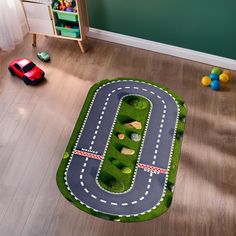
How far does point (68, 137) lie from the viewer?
2895mm

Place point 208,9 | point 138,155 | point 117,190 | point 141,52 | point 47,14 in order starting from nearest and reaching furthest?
point 117,190
point 138,155
point 208,9
point 47,14
point 141,52

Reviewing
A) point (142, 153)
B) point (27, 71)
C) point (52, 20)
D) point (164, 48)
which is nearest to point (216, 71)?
point (164, 48)

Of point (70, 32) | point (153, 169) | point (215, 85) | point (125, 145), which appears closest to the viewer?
point (153, 169)

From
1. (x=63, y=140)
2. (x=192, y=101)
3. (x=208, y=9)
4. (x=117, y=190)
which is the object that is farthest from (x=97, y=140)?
(x=208, y=9)

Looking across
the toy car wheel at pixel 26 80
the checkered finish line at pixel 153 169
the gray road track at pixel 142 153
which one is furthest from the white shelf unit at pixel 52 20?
the checkered finish line at pixel 153 169

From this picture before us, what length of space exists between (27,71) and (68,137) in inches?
30.9

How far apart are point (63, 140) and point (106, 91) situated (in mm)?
625

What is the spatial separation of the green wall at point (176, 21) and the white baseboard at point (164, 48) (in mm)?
40

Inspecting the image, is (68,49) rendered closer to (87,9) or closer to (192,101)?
(87,9)

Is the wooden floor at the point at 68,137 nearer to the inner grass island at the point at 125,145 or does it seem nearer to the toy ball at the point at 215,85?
the toy ball at the point at 215,85

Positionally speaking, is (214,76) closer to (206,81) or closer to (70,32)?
(206,81)

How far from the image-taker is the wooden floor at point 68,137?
8.08 ft

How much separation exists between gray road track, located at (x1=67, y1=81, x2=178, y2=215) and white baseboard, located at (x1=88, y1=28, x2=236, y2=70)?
1.52ft

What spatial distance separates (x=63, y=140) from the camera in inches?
113
